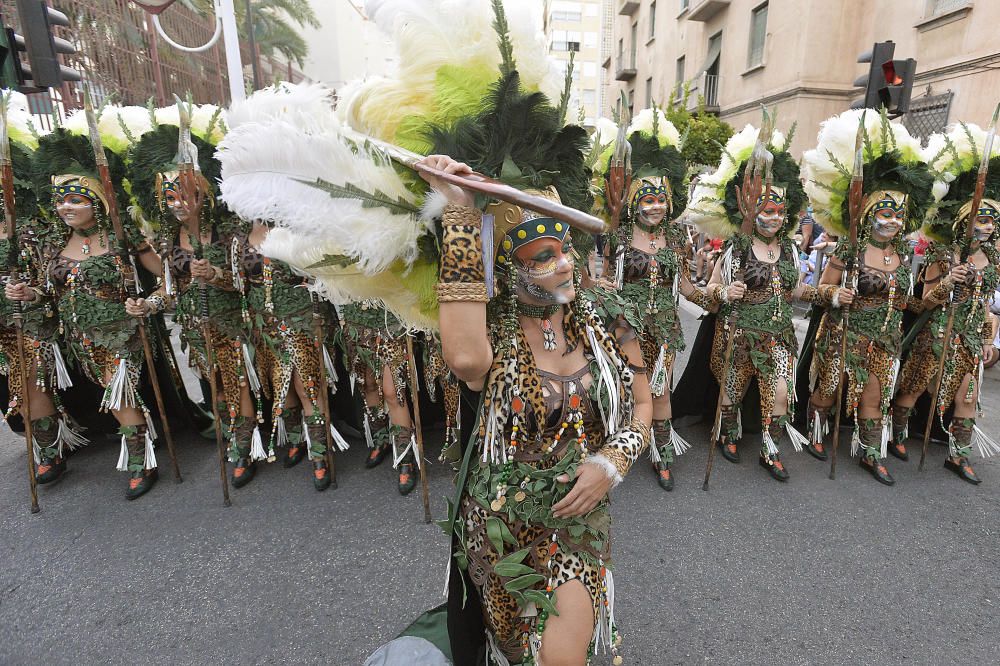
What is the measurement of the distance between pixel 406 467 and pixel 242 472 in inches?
49.7

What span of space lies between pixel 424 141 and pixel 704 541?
298 centimetres

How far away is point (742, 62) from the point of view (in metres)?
16.5

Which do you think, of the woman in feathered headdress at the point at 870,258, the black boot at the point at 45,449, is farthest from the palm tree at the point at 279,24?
the woman in feathered headdress at the point at 870,258

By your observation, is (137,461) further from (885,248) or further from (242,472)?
(885,248)

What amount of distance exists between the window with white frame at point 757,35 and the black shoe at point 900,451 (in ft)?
47.8

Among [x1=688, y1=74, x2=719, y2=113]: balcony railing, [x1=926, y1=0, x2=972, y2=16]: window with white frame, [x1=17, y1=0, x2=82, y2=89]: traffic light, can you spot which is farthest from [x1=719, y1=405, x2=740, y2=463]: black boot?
[x1=688, y1=74, x2=719, y2=113]: balcony railing

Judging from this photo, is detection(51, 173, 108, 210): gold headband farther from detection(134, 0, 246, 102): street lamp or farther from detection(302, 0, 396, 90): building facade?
detection(302, 0, 396, 90): building facade

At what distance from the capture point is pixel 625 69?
91.9 ft

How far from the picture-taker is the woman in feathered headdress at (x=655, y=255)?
3941 millimetres

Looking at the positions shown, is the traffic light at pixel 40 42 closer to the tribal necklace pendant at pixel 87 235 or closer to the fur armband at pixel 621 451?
the tribal necklace pendant at pixel 87 235

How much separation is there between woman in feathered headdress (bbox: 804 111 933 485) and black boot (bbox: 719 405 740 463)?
0.72 m

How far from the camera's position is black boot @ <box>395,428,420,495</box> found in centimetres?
393

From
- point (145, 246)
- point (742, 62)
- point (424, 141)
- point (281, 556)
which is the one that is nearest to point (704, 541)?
point (281, 556)

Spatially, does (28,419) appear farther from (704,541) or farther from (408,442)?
(704,541)
